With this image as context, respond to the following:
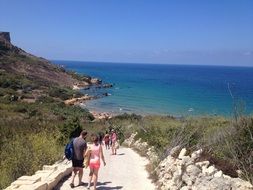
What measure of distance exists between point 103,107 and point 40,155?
65.9 metres

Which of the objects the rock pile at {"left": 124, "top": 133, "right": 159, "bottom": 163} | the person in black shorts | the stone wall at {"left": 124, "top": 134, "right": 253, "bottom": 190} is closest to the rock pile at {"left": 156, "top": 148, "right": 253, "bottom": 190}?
→ the stone wall at {"left": 124, "top": 134, "right": 253, "bottom": 190}

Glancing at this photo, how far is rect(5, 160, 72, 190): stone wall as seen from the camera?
10922 millimetres

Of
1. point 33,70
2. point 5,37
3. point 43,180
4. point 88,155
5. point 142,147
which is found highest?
point 5,37

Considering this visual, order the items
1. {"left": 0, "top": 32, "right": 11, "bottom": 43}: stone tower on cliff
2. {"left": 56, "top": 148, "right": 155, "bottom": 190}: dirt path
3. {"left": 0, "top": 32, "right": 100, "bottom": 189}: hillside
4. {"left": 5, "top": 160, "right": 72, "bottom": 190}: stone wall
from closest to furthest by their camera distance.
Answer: {"left": 5, "top": 160, "right": 72, "bottom": 190}: stone wall, {"left": 56, "top": 148, "right": 155, "bottom": 190}: dirt path, {"left": 0, "top": 32, "right": 100, "bottom": 189}: hillside, {"left": 0, "top": 32, "right": 11, "bottom": 43}: stone tower on cliff

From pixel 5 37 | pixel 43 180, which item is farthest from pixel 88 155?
pixel 5 37

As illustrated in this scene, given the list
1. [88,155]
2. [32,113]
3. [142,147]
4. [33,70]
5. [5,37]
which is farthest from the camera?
[5,37]

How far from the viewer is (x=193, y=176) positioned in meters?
11.4

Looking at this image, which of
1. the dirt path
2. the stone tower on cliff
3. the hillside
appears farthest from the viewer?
the stone tower on cliff

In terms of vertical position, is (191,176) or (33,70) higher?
(191,176)

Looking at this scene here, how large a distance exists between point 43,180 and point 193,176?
4187 mm

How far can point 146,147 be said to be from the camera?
24375 millimetres

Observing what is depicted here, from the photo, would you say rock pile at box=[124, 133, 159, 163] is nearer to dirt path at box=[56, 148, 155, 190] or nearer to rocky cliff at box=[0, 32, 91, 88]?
dirt path at box=[56, 148, 155, 190]

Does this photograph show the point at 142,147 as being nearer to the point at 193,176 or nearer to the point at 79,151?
the point at 79,151

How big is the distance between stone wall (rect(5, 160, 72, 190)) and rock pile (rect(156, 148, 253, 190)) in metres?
3.25
